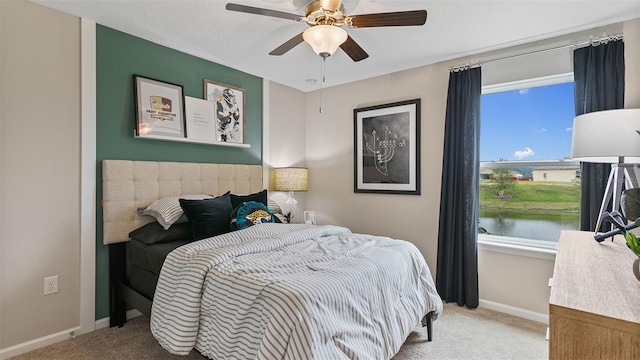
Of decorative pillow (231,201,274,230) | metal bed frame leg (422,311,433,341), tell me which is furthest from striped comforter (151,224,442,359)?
decorative pillow (231,201,274,230)

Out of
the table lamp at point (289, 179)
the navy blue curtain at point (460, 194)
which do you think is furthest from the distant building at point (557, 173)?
the table lamp at point (289, 179)

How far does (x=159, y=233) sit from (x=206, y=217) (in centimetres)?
38

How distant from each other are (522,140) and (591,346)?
2.67 meters

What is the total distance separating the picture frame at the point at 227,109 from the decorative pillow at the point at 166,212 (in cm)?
94

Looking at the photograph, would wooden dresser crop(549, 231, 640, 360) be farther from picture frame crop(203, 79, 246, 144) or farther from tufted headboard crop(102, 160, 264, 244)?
picture frame crop(203, 79, 246, 144)

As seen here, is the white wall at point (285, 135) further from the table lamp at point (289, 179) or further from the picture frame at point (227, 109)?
the picture frame at point (227, 109)

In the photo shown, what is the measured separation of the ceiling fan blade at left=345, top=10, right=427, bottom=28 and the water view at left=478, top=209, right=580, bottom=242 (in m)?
2.12

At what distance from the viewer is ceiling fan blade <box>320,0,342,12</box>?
187 cm

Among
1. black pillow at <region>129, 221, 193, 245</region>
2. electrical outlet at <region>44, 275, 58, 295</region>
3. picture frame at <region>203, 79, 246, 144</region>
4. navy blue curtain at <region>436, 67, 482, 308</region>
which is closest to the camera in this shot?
electrical outlet at <region>44, 275, 58, 295</region>

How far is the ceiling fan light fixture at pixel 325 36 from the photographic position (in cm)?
194

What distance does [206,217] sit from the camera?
2.52 meters

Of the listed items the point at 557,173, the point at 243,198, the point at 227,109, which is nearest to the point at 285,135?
the point at 227,109

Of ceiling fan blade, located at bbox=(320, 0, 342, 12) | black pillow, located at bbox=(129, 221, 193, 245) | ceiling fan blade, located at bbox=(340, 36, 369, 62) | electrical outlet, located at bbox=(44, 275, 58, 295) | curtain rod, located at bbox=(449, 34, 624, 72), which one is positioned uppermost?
curtain rod, located at bbox=(449, 34, 624, 72)

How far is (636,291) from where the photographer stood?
2.90ft
